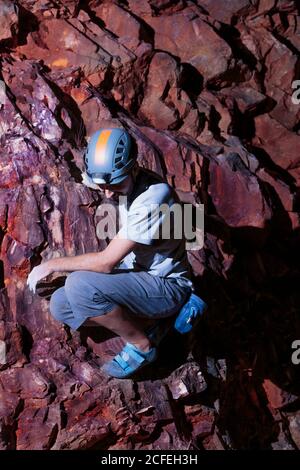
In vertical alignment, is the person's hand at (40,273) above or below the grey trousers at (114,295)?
above

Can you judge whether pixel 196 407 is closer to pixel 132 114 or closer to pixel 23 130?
pixel 23 130

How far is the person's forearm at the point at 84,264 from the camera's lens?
4500mm

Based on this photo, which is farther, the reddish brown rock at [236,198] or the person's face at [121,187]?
the reddish brown rock at [236,198]

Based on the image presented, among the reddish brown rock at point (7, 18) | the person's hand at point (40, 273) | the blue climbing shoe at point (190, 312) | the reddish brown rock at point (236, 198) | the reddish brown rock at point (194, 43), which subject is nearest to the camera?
the person's hand at point (40, 273)

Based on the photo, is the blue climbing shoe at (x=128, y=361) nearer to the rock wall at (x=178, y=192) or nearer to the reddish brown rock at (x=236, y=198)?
the rock wall at (x=178, y=192)

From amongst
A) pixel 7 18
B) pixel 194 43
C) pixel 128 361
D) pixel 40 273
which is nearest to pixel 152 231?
pixel 40 273

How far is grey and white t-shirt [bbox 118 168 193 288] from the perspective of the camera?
4.50 m

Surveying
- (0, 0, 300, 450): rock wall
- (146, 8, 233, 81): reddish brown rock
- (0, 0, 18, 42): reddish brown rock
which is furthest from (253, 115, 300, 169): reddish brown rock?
(0, 0, 18, 42): reddish brown rock

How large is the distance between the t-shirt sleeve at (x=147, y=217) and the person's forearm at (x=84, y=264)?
0.21 m

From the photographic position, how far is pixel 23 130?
5.75m

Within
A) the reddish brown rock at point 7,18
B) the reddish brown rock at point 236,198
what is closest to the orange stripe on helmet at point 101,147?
the reddish brown rock at point 236,198

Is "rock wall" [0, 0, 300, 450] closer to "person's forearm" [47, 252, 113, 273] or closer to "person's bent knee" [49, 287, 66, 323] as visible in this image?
"person's bent knee" [49, 287, 66, 323]

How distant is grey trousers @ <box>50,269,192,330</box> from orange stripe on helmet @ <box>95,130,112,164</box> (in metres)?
0.75
